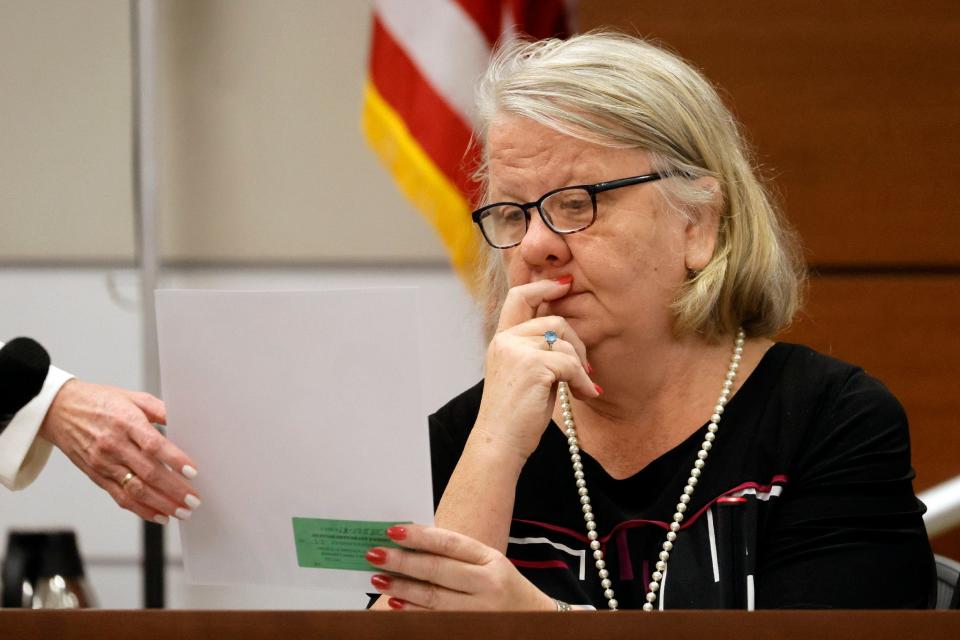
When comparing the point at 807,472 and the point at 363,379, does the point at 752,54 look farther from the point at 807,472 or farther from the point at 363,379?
the point at 363,379

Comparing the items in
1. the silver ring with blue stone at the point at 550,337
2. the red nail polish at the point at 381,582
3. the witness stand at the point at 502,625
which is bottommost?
the witness stand at the point at 502,625

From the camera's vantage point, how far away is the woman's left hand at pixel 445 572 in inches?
48.7

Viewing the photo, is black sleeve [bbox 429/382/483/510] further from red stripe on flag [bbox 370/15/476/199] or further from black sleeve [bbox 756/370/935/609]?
red stripe on flag [bbox 370/15/476/199]

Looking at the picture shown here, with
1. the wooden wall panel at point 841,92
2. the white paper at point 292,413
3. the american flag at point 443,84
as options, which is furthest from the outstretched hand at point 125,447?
the wooden wall panel at point 841,92

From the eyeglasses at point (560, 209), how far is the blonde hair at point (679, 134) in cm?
6

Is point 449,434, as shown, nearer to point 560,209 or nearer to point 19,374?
point 560,209

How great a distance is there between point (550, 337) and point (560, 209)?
0.58ft

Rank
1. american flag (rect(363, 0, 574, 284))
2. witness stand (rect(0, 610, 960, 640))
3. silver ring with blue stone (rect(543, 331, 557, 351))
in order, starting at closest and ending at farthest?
witness stand (rect(0, 610, 960, 640)) → silver ring with blue stone (rect(543, 331, 557, 351)) → american flag (rect(363, 0, 574, 284))

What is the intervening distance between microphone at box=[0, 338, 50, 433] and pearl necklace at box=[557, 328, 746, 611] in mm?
739

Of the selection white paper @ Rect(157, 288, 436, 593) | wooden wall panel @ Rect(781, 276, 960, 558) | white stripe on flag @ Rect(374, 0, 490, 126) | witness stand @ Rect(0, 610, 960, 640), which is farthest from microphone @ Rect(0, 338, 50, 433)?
wooden wall panel @ Rect(781, 276, 960, 558)

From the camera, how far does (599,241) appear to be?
5.12 feet

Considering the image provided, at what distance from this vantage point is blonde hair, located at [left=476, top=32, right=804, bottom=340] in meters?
1.57

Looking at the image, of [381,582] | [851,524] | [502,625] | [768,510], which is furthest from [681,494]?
[502,625]

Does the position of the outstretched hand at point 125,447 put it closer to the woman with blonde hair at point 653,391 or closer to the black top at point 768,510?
the woman with blonde hair at point 653,391
